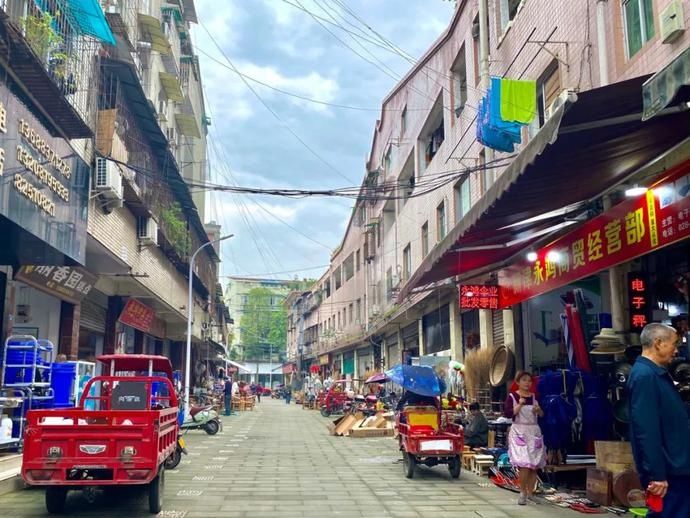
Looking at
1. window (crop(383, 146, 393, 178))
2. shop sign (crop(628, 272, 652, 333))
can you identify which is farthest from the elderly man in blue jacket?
window (crop(383, 146, 393, 178))

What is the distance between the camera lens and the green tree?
85938 mm

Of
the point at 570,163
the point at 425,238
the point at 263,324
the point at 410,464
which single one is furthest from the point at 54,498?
the point at 263,324

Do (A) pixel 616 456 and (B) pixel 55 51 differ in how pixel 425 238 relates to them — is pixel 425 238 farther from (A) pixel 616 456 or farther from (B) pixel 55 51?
(A) pixel 616 456

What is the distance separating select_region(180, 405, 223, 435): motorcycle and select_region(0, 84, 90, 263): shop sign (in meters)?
8.45

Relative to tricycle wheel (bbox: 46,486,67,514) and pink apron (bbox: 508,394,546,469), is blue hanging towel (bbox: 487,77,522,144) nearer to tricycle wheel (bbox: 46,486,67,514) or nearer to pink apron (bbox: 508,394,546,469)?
pink apron (bbox: 508,394,546,469)

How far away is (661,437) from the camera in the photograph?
4.09m

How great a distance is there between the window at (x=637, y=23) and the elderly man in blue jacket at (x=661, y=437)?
6.01m

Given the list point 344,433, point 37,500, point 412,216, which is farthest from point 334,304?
point 37,500

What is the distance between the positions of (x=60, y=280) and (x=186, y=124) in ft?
45.8

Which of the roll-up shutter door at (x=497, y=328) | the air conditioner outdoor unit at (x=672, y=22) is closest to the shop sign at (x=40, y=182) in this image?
the air conditioner outdoor unit at (x=672, y=22)

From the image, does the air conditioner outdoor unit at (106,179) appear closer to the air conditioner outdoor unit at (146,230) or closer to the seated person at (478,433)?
the air conditioner outdoor unit at (146,230)

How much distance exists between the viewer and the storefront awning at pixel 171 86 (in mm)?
20969

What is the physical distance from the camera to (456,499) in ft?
28.5

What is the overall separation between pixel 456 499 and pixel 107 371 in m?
6.72
